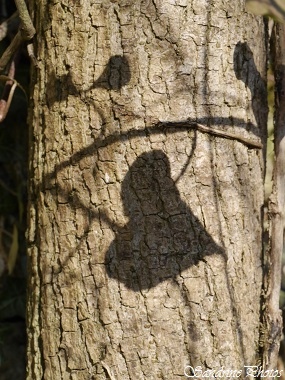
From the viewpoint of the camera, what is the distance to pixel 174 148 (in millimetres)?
1325

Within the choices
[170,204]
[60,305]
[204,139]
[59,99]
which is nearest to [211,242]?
[170,204]

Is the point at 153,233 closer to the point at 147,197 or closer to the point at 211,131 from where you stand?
the point at 147,197

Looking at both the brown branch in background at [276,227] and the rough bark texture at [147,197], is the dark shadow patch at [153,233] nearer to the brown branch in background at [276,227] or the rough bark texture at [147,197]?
the rough bark texture at [147,197]

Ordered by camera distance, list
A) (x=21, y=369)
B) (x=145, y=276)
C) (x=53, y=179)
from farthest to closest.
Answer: (x=21, y=369), (x=53, y=179), (x=145, y=276)

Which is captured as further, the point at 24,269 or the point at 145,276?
the point at 24,269

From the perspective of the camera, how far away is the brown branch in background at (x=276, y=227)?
4.58 ft

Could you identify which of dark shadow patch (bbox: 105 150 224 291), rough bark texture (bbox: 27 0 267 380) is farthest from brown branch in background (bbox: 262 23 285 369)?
dark shadow patch (bbox: 105 150 224 291)

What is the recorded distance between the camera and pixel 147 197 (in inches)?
51.5

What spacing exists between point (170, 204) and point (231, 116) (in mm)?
260

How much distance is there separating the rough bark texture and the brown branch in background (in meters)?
0.03

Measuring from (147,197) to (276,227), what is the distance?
1.16 feet

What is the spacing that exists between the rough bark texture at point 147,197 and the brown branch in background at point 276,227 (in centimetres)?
Answer: 3

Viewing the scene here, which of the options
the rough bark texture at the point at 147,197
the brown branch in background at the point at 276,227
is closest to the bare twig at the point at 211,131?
the rough bark texture at the point at 147,197

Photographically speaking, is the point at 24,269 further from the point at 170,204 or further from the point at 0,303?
the point at 170,204
